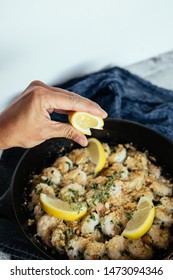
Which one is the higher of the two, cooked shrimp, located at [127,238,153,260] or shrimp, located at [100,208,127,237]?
shrimp, located at [100,208,127,237]

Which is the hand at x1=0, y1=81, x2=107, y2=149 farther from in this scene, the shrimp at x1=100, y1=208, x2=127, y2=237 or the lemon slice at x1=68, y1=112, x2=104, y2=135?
the shrimp at x1=100, y1=208, x2=127, y2=237

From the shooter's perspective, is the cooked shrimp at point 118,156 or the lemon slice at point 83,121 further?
the cooked shrimp at point 118,156

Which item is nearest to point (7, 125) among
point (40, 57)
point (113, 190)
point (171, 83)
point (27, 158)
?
point (27, 158)

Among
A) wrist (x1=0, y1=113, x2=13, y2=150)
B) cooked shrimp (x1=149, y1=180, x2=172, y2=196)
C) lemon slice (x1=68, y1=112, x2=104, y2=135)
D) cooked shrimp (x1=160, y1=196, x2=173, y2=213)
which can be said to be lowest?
cooked shrimp (x1=160, y1=196, x2=173, y2=213)

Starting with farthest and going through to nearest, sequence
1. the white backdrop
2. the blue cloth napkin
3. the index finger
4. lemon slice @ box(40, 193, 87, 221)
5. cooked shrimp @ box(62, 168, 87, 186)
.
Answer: the blue cloth napkin
the white backdrop
cooked shrimp @ box(62, 168, 87, 186)
lemon slice @ box(40, 193, 87, 221)
the index finger

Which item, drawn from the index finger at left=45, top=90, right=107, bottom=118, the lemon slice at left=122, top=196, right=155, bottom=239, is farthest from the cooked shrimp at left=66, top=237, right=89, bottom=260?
the index finger at left=45, top=90, right=107, bottom=118

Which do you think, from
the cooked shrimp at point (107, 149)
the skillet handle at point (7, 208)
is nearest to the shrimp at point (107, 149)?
the cooked shrimp at point (107, 149)

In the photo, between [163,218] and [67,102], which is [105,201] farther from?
[67,102]

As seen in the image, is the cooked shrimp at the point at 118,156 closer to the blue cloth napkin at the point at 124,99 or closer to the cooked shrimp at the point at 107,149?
the cooked shrimp at the point at 107,149
